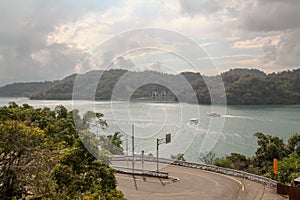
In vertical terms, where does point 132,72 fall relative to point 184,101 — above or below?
above

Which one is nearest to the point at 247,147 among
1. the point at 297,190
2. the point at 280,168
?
the point at 280,168

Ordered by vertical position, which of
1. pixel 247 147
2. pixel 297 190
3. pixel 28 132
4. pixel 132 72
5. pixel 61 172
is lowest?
pixel 247 147

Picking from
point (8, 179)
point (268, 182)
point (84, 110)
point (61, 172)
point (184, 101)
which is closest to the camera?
point (61, 172)

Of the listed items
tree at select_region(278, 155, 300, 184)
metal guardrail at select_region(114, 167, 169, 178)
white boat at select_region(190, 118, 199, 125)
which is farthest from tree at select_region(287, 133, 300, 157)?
white boat at select_region(190, 118, 199, 125)

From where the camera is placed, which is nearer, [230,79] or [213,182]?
[213,182]

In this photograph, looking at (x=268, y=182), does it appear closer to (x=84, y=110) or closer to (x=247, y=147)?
(x=84, y=110)

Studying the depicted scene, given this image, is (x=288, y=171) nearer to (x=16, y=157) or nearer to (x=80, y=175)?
(x=80, y=175)

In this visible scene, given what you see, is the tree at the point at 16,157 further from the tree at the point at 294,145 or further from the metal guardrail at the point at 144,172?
the tree at the point at 294,145
